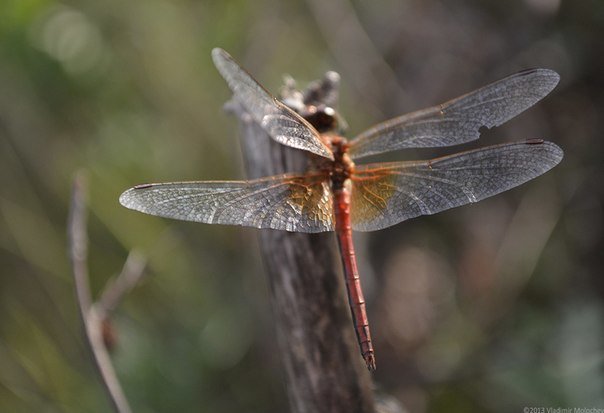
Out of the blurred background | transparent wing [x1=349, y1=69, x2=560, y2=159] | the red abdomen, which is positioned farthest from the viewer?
the blurred background

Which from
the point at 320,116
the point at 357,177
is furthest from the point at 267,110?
the point at 357,177

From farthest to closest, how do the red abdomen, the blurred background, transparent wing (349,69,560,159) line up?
1. the blurred background
2. transparent wing (349,69,560,159)
3. the red abdomen

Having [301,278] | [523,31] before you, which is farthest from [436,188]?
[523,31]

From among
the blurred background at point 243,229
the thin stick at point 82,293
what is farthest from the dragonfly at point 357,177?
the blurred background at point 243,229

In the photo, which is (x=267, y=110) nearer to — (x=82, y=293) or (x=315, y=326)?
(x=315, y=326)

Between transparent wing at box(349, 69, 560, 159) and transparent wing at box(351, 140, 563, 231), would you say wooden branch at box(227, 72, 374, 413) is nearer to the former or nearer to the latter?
transparent wing at box(351, 140, 563, 231)

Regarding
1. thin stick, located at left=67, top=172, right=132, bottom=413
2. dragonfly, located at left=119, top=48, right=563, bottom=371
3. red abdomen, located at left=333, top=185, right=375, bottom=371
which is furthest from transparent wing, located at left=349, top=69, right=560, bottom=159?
thin stick, located at left=67, top=172, right=132, bottom=413

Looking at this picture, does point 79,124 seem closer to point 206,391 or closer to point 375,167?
point 206,391
